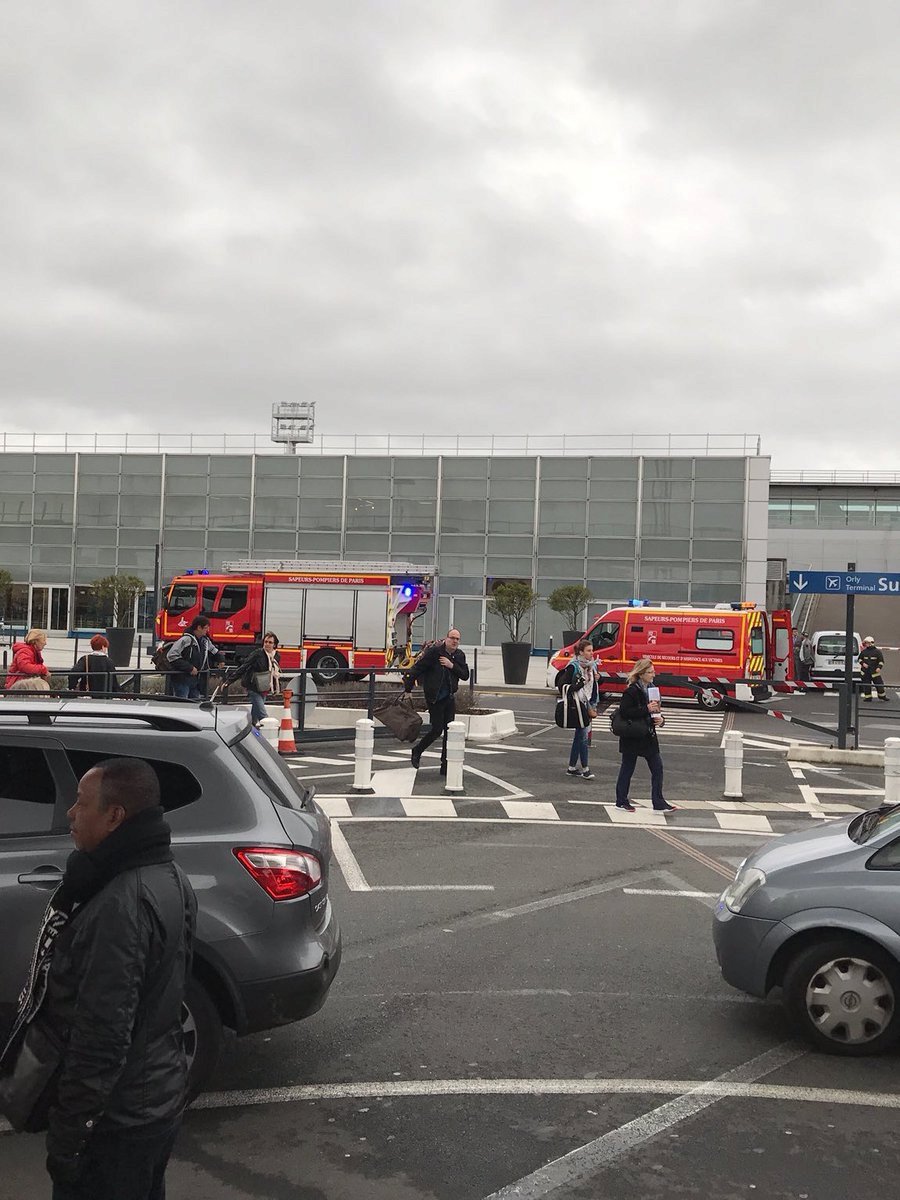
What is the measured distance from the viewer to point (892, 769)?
12633 mm

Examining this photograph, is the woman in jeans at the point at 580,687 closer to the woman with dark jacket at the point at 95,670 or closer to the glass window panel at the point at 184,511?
the woman with dark jacket at the point at 95,670

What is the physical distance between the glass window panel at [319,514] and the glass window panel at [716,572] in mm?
15712

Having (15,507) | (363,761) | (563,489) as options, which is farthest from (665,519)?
(363,761)

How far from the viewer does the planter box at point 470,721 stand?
18.7 meters

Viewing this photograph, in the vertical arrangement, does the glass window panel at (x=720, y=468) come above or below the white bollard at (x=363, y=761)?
above

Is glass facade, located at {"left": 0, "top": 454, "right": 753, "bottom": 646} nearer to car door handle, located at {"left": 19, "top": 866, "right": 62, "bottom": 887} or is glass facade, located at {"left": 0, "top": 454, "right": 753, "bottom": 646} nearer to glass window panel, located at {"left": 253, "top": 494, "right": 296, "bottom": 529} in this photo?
glass window panel, located at {"left": 253, "top": 494, "right": 296, "bottom": 529}

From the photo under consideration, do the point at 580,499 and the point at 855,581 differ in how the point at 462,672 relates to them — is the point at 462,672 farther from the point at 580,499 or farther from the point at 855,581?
the point at 580,499

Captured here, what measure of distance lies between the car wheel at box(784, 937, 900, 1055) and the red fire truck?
1018 inches

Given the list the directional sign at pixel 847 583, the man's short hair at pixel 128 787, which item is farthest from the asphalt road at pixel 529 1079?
the directional sign at pixel 847 583

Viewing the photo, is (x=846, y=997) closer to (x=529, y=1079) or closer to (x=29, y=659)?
(x=529, y=1079)

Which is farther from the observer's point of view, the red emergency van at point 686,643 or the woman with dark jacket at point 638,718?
the red emergency van at point 686,643

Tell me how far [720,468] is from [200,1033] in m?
44.7

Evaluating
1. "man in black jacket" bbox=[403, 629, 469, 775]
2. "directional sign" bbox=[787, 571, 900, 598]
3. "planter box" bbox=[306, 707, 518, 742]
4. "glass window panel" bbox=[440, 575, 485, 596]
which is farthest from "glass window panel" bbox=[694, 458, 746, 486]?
"man in black jacket" bbox=[403, 629, 469, 775]

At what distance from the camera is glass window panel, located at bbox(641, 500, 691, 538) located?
47094 mm
